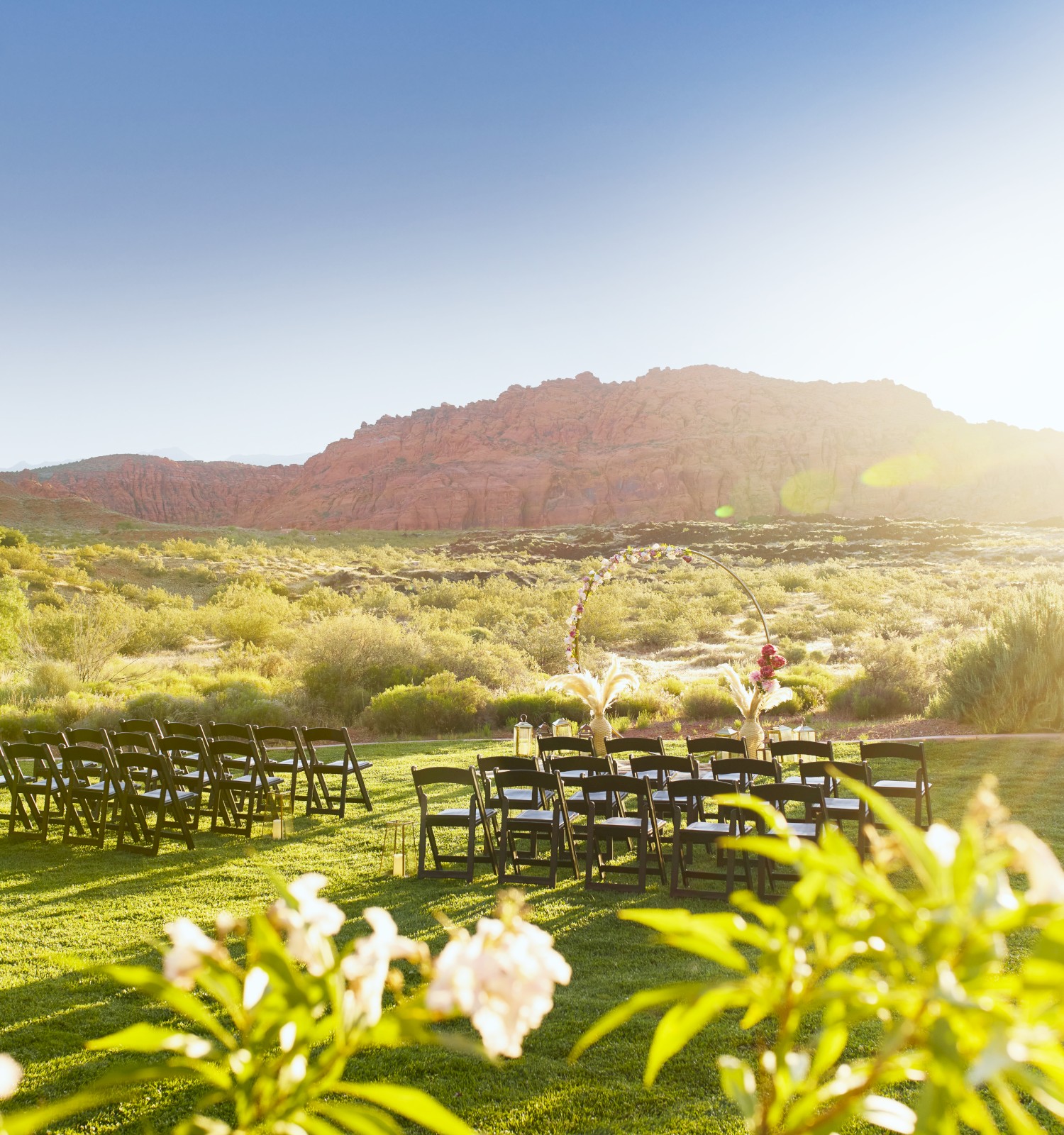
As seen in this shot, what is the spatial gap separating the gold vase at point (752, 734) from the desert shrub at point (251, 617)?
52.4 ft

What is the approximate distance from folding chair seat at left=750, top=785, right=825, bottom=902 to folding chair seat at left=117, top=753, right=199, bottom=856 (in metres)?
4.84

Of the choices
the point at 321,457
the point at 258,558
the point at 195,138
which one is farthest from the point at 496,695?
the point at 321,457

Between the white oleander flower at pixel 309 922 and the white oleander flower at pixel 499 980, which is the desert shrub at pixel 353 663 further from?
the white oleander flower at pixel 499 980

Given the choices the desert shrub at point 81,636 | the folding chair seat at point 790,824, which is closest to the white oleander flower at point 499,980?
the folding chair seat at point 790,824

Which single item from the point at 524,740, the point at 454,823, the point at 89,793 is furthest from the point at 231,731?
the point at 454,823

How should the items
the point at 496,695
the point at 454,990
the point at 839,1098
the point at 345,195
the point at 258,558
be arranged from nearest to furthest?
the point at 454,990 → the point at 839,1098 → the point at 496,695 → the point at 345,195 → the point at 258,558

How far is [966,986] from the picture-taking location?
0.90 metres

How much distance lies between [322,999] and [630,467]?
99.0 metres

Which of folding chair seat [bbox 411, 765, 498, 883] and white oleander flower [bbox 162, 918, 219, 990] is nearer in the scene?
white oleander flower [bbox 162, 918, 219, 990]

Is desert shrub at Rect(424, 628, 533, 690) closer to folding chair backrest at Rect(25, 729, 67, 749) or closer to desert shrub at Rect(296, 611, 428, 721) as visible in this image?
desert shrub at Rect(296, 611, 428, 721)

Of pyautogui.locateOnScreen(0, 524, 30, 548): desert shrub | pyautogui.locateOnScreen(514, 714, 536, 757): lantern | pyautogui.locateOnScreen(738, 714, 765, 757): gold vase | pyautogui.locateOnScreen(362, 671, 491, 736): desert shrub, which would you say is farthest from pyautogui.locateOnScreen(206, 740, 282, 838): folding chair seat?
pyautogui.locateOnScreen(0, 524, 30, 548): desert shrub

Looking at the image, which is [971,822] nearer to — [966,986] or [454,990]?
[966,986]

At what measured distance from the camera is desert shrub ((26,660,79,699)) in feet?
47.7

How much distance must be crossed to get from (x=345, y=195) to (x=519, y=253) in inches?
306
